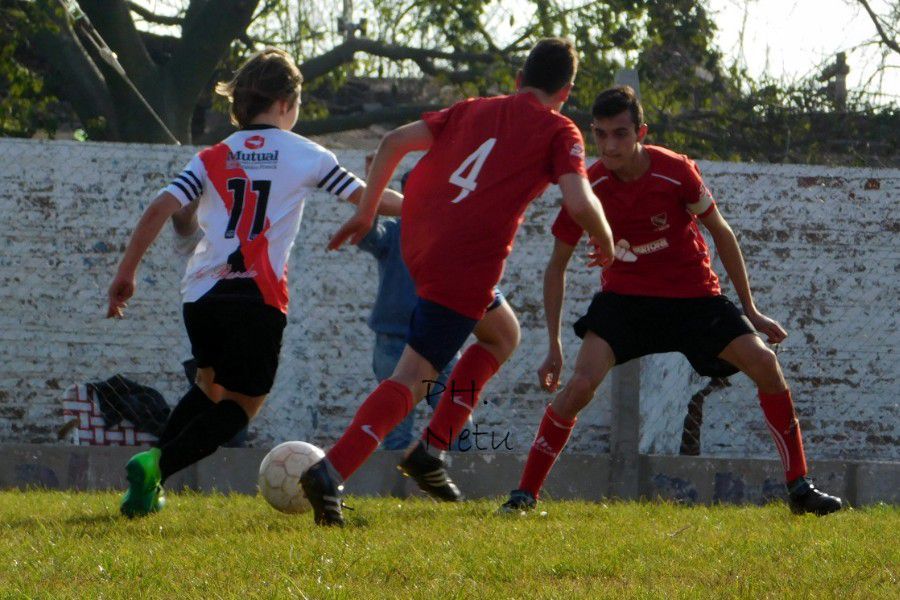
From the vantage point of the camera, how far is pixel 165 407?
7820 mm

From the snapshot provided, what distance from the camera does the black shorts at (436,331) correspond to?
14.9 feet

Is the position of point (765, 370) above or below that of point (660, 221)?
below

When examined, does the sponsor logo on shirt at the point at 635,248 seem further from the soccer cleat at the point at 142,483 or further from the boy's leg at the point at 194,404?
the soccer cleat at the point at 142,483

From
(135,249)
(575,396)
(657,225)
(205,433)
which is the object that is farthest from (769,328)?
(135,249)

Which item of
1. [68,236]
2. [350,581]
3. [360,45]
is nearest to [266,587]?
[350,581]

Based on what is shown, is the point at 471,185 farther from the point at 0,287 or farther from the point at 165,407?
the point at 0,287

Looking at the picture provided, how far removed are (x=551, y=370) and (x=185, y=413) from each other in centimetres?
140

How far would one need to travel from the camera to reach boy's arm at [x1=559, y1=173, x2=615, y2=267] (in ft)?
14.3

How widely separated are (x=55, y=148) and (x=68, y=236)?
1.71 ft

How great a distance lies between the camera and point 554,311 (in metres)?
5.24

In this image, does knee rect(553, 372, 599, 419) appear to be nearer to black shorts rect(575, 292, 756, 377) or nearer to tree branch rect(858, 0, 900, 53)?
black shorts rect(575, 292, 756, 377)

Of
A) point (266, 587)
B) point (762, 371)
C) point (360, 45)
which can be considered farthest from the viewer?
point (360, 45)

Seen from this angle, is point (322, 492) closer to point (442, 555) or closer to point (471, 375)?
point (442, 555)

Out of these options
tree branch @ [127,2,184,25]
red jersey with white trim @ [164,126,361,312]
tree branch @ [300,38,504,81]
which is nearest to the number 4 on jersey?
red jersey with white trim @ [164,126,361,312]
